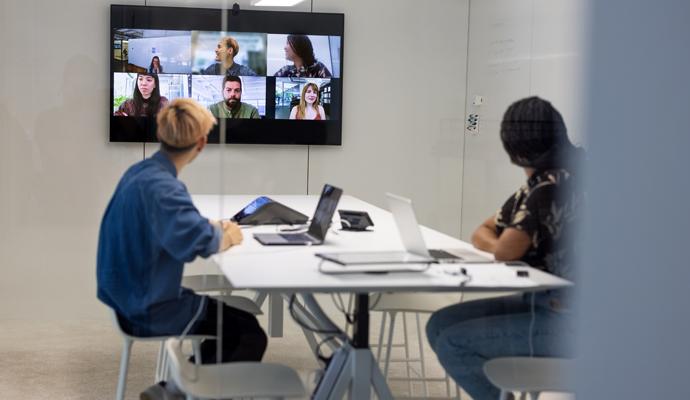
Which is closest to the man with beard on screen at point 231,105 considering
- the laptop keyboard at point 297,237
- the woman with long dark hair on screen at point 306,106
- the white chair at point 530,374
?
the woman with long dark hair on screen at point 306,106

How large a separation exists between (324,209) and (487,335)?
52 cm

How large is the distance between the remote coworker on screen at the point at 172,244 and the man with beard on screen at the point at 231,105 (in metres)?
0.03

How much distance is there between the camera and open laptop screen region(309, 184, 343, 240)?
98.1 inches

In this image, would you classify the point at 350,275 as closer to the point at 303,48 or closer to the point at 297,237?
the point at 297,237

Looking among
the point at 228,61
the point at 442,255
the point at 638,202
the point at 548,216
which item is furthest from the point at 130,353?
the point at 638,202

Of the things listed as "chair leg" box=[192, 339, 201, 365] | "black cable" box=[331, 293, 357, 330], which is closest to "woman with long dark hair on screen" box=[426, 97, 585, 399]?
"black cable" box=[331, 293, 357, 330]

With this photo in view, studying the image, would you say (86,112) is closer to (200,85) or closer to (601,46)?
(200,85)

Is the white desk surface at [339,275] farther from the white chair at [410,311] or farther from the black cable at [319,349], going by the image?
the black cable at [319,349]

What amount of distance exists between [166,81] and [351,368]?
1.03 metres

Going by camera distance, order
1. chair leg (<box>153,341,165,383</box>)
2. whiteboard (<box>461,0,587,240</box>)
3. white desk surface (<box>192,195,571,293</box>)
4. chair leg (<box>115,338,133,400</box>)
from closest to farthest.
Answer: whiteboard (<box>461,0,587,240</box>) < white desk surface (<box>192,195,571,293</box>) < chair leg (<box>153,341,165,383</box>) < chair leg (<box>115,338,133,400</box>)

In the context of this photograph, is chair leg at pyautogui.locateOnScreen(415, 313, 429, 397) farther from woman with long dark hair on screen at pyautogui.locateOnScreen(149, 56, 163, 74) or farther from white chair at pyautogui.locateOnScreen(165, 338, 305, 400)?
woman with long dark hair on screen at pyautogui.locateOnScreen(149, 56, 163, 74)

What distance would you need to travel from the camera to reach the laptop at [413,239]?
2.40 m

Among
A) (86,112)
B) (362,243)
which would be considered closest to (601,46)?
(362,243)

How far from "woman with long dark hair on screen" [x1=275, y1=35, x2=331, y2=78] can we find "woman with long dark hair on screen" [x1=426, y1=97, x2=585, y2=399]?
519 millimetres
